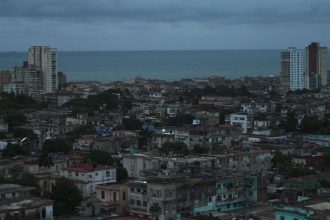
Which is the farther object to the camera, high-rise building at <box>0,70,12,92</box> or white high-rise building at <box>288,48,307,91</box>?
white high-rise building at <box>288,48,307,91</box>

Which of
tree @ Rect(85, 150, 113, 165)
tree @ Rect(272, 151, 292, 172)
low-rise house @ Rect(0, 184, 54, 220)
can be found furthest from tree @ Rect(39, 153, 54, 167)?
tree @ Rect(272, 151, 292, 172)

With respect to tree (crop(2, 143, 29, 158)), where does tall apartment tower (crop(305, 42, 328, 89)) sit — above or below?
above

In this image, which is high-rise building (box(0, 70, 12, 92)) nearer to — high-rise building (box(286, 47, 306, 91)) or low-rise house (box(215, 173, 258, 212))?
high-rise building (box(286, 47, 306, 91))

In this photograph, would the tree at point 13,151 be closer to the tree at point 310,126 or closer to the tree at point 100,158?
the tree at point 100,158

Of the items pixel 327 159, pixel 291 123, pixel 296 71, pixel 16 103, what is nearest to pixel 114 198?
pixel 327 159

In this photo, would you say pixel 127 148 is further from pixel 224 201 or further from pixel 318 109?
pixel 318 109

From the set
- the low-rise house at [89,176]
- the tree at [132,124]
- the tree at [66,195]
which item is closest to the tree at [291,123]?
the tree at [132,124]

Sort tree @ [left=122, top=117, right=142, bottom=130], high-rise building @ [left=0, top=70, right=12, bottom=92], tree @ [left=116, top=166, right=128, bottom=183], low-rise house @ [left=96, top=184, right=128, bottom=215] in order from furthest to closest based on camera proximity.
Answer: high-rise building @ [left=0, top=70, right=12, bottom=92] → tree @ [left=122, top=117, right=142, bottom=130] → tree @ [left=116, top=166, right=128, bottom=183] → low-rise house @ [left=96, top=184, right=128, bottom=215]
